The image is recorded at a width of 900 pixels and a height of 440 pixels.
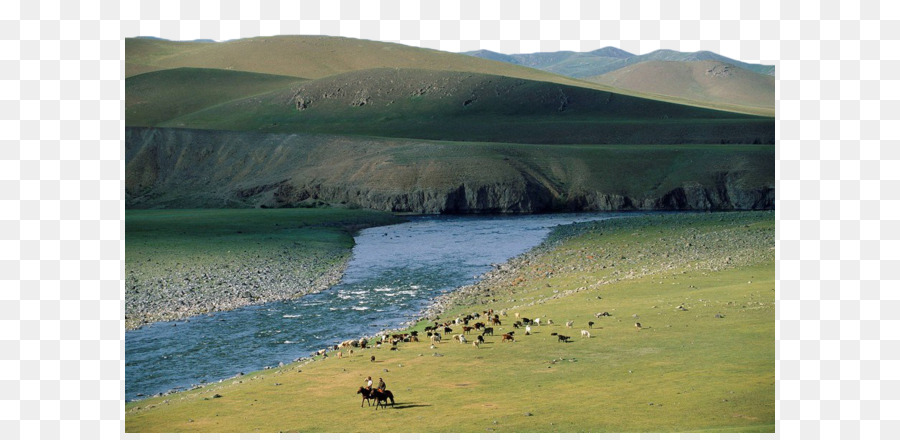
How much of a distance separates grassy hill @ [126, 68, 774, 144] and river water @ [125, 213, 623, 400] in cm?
8456

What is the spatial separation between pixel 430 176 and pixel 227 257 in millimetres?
44006

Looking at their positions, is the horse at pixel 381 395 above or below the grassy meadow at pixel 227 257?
below

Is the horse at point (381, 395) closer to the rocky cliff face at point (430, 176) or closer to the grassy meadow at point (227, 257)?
the grassy meadow at point (227, 257)

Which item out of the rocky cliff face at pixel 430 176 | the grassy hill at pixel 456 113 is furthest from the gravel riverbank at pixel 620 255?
the grassy hill at pixel 456 113

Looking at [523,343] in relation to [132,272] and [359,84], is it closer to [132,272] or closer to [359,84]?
[132,272]

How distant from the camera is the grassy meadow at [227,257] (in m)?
41.6

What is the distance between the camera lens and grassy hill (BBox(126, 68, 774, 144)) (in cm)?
14762

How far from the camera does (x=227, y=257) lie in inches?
2164

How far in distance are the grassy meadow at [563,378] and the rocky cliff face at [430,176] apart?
5401 cm

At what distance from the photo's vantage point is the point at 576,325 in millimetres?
30453

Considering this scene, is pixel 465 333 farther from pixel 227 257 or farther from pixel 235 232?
pixel 235 232

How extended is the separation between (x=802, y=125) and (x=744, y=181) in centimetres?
7929

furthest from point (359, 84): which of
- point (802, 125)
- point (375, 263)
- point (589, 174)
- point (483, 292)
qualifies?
point (802, 125)

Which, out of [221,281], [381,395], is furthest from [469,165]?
[381,395]
